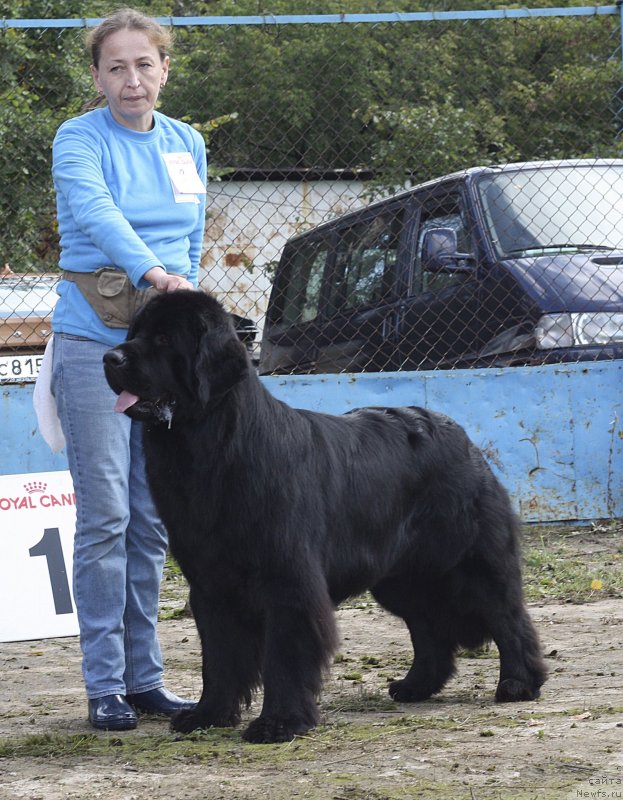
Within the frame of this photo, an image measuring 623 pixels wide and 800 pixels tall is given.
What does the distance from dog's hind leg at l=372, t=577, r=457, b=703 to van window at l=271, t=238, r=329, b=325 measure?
3946mm

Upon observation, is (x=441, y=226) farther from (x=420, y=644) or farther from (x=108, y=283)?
(x=108, y=283)

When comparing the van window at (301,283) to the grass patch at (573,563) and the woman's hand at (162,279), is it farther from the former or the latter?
the woman's hand at (162,279)

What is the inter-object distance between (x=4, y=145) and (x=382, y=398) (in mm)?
3806

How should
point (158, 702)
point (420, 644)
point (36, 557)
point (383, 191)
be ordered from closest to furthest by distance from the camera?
point (158, 702) → point (420, 644) → point (36, 557) → point (383, 191)

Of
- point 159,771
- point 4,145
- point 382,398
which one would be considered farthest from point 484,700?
point 4,145

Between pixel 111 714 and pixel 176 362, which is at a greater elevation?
pixel 176 362

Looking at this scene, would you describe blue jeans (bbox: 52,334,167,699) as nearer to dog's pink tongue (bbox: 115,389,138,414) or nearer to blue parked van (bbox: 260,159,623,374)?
dog's pink tongue (bbox: 115,389,138,414)

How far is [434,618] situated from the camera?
13.8ft

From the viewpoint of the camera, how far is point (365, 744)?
3375 mm

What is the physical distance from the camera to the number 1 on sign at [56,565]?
538 centimetres

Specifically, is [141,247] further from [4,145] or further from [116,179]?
[4,145]

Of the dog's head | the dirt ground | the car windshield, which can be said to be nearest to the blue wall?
the car windshield

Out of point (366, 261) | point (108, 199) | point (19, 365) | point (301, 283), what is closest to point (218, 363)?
point (108, 199)

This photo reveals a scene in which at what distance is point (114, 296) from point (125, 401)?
511 millimetres
